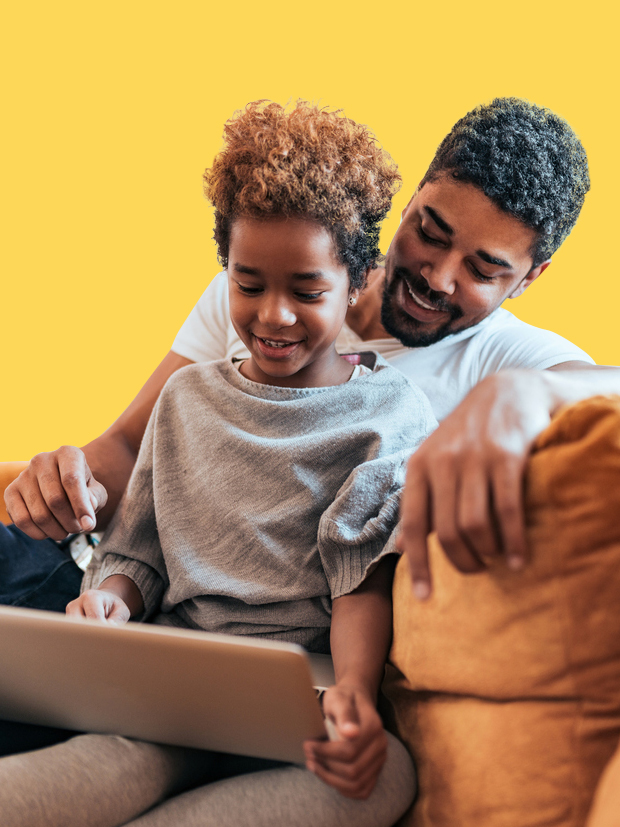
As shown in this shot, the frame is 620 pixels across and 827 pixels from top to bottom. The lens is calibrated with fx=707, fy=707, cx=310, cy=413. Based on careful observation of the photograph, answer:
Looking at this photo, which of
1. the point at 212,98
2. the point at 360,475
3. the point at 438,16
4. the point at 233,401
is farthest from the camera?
the point at 212,98

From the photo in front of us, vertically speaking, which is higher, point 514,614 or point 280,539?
point 514,614

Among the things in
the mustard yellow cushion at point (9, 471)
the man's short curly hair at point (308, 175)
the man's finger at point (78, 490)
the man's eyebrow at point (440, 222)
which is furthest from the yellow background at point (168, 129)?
the man's finger at point (78, 490)

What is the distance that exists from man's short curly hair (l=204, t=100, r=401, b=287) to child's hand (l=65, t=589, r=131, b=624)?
567 mm

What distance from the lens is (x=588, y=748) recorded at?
0.66 meters

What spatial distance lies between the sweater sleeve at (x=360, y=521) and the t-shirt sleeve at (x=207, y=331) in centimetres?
73

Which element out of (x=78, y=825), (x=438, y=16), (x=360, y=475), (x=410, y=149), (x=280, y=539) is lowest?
(x=78, y=825)

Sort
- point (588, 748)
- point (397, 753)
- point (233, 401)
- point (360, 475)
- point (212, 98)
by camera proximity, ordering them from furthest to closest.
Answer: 1. point (212, 98)
2. point (233, 401)
3. point (360, 475)
4. point (397, 753)
5. point (588, 748)

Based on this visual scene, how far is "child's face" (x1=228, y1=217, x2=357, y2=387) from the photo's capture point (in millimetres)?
1009

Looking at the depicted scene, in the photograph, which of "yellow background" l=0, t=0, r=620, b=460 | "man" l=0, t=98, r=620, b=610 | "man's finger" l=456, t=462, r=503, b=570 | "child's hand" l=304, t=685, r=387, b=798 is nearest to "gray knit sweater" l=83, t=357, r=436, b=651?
"man" l=0, t=98, r=620, b=610

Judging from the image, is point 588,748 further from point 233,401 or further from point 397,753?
point 233,401

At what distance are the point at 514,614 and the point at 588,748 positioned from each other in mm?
141

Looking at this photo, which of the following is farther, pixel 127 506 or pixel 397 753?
pixel 127 506

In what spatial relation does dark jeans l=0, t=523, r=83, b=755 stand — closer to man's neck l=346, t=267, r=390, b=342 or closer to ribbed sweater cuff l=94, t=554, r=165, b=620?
ribbed sweater cuff l=94, t=554, r=165, b=620

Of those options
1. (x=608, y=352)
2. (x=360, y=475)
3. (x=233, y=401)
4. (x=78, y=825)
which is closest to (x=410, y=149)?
(x=608, y=352)
